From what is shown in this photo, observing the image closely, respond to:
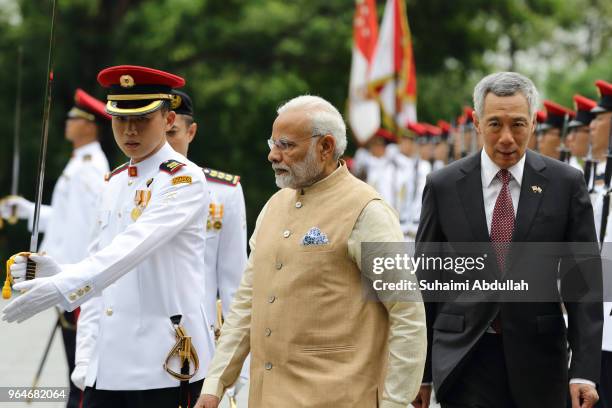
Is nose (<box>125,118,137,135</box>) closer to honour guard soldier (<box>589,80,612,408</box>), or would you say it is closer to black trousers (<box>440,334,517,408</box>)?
black trousers (<box>440,334,517,408</box>)

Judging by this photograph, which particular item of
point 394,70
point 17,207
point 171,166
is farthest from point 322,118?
point 394,70

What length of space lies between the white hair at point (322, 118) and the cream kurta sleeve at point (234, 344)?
16.0 inches

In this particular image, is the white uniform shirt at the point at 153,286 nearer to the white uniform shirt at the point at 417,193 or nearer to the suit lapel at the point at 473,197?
the suit lapel at the point at 473,197

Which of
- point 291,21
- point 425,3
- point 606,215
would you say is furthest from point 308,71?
point 606,215

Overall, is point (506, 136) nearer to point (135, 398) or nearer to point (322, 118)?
point (322, 118)

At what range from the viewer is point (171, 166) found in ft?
15.0

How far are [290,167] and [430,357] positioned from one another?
0.99 meters

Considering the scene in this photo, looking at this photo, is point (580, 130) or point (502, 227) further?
point (580, 130)

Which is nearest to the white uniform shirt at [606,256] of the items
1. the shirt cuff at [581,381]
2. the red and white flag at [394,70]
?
the shirt cuff at [581,381]

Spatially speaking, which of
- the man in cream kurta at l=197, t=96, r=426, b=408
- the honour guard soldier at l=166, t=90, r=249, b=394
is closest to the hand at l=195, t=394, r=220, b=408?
the man in cream kurta at l=197, t=96, r=426, b=408

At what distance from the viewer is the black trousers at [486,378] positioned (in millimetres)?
4094

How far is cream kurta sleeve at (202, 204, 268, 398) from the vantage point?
3.90 metres

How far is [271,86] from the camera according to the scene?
892 inches

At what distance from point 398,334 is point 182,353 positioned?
1175 millimetres
